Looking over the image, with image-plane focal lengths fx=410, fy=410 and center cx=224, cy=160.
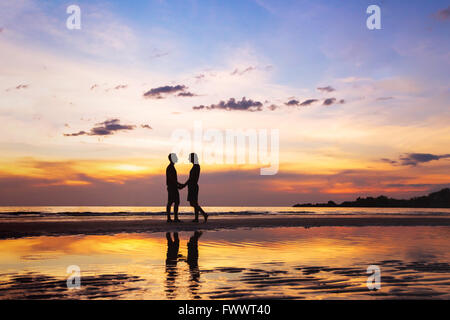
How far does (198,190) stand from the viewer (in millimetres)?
20094

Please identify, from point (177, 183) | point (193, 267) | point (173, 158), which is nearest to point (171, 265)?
point (193, 267)

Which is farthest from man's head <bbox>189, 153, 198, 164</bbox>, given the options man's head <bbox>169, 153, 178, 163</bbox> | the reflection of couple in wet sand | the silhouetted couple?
the reflection of couple in wet sand

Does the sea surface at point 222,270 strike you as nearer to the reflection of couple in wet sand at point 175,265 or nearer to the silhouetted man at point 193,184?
the reflection of couple in wet sand at point 175,265

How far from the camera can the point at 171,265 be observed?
8359 mm

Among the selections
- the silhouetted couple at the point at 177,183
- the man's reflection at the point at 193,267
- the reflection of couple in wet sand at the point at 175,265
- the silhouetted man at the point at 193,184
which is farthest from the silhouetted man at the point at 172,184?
the man's reflection at the point at 193,267

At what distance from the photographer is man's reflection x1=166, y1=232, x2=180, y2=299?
6.07 m

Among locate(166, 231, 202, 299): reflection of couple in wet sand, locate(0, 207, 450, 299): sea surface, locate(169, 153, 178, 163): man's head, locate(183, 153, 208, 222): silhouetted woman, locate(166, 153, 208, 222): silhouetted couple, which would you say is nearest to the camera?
locate(0, 207, 450, 299): sea surface

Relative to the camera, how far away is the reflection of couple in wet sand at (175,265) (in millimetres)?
6137

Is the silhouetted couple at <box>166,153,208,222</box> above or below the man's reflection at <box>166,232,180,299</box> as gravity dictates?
above

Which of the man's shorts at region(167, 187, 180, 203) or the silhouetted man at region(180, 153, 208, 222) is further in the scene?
the silhouetted man at region(180, 153, 208, 222)

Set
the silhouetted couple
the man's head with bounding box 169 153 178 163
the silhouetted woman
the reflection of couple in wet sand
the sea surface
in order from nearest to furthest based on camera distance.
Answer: the sea surface, the reflection of couple in wet sand, the man's head with bounding box 169 153 178 163, the silhouetted couple, the silhouetted woman

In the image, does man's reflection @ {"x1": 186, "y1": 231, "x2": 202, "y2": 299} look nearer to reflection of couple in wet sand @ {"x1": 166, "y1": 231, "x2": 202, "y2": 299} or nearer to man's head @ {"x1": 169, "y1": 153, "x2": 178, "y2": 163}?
reflection of couple in wet sand @ {"x1": 166, "y1": 231, "x2": 202, "y2": 299}
